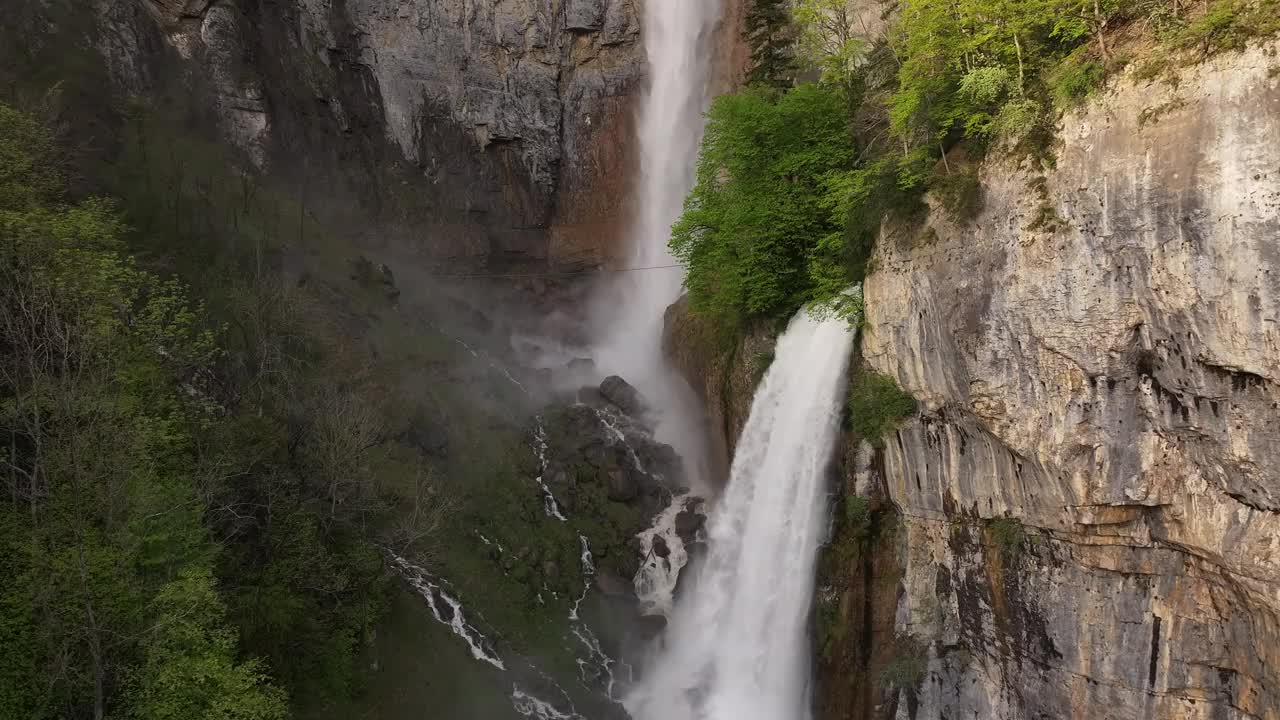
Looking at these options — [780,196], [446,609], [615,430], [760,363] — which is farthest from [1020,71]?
[615,430]

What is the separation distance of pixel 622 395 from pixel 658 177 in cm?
1426

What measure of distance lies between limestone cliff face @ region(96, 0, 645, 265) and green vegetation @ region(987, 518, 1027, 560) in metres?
31.7

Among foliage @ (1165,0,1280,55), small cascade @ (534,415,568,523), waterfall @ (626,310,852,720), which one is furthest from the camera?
small cascade @ (534,415,568,523)

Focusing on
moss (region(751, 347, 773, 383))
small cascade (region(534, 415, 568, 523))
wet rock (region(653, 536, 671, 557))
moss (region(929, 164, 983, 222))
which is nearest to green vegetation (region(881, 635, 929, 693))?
moss (region(751, 347, 773, 383))

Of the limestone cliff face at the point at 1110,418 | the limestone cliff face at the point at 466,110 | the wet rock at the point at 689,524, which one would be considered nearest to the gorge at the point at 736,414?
the limestone cliff face at the point at 1110,418

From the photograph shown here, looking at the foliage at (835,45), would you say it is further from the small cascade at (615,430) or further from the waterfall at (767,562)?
the small cascade at (615,430)

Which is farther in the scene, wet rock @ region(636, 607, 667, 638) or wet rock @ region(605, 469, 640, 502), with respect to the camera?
wet rock @ region(605, 469, 640, 502)

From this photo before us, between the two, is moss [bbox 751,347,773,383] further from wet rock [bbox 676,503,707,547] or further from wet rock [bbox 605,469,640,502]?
wet rock [bbox 605,469,640,502]

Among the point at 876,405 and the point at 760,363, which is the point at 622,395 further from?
the point at 876,405

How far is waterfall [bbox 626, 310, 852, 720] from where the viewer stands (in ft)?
61.4

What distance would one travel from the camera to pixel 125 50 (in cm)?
3531

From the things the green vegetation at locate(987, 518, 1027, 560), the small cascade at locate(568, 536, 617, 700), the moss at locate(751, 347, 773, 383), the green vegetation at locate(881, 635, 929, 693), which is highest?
the moss at locate(751, 347, 773, 383)

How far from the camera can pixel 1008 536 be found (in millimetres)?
14258

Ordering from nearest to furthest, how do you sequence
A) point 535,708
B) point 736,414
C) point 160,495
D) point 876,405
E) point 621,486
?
point 160,495 < point 876,405 < point 535,708 < point 736,414 < point 621,486
